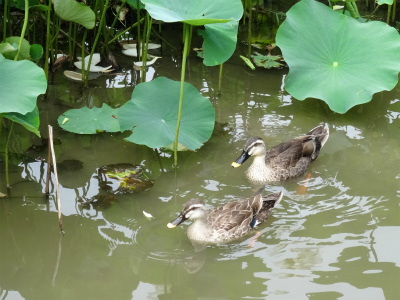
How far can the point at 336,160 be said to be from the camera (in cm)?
609

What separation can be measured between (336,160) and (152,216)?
1908 millimetres

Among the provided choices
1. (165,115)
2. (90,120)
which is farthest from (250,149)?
(90,120)

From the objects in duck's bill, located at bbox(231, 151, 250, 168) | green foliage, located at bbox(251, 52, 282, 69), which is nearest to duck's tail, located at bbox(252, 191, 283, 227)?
duck's bill, located at bbox(231, 151, 250, 168)

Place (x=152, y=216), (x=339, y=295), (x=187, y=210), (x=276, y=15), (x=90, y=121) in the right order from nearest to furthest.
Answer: (x=339, y=295), (x=187, y=210), (x=152, y=216), (x=90, y=121), (x=276, y=15)

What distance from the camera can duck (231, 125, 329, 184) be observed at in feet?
18.8

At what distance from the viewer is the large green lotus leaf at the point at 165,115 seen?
18.4 feet

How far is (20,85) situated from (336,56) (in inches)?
115

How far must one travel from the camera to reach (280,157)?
5895 mm

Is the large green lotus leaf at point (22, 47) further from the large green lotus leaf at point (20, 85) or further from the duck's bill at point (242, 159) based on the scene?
the duck's bill at point (242, 159)

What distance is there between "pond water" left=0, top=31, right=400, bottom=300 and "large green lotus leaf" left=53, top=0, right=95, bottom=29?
1076mm

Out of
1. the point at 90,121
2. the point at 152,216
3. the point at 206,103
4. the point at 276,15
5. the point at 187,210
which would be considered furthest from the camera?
the point at 276,15

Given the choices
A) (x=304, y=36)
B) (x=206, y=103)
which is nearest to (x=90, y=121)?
(x=206, y=103)

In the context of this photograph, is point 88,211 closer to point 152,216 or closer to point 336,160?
point 152,216

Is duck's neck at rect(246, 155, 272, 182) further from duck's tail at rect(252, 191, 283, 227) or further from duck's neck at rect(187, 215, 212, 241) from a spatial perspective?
duck's neck at rect(187, 215, 212, 241)
